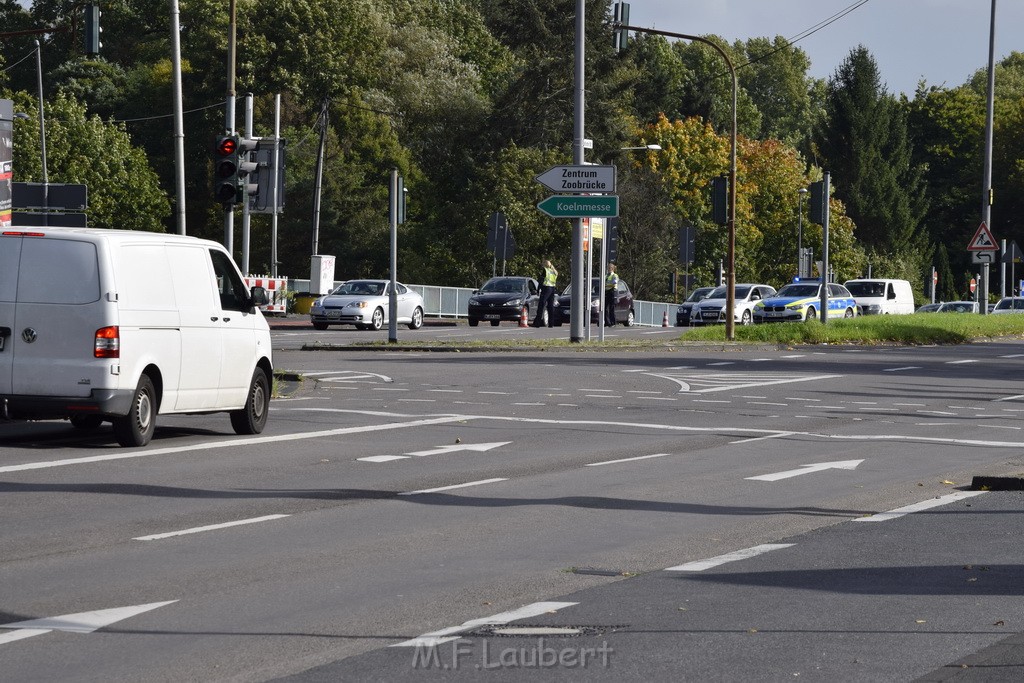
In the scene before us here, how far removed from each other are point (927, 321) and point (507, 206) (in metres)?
30.8

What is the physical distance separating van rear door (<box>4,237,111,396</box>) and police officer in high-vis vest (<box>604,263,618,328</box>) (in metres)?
32.1

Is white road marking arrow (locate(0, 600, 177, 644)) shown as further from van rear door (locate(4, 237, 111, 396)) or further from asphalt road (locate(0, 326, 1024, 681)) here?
van rear door (locate(4, 237, 111, 396))

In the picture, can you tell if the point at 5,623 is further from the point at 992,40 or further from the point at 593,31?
the point at 593,31

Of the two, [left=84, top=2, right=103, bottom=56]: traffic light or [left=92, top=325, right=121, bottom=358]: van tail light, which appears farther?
[left=84, top=2, right=103, bottom=56]: traffic light

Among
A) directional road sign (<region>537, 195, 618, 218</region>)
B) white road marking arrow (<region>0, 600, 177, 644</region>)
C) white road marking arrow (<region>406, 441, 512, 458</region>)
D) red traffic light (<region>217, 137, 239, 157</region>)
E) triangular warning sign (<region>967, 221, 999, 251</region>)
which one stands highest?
red traffic light (<region>217, 137, 239, 157</region>)

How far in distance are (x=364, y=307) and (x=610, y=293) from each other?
7943mm

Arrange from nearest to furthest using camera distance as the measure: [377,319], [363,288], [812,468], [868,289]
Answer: [812,468], [377,319], [363,288], [868,289]

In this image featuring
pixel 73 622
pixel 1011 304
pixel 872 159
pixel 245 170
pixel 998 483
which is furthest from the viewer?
pixel 872 159

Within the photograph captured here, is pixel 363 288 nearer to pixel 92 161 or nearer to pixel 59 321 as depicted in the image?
pixel 59 321

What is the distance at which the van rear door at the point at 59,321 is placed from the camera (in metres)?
14.0

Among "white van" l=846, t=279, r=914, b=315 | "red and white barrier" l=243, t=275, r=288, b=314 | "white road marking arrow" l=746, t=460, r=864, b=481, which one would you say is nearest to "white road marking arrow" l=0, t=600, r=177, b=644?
"white road marking arrow" l=746, t=460, r=864, b=481

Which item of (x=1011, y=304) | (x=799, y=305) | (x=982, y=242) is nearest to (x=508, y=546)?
(x=982, y=242)

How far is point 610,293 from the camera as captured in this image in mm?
48312

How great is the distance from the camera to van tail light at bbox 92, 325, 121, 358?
14.1 meters
